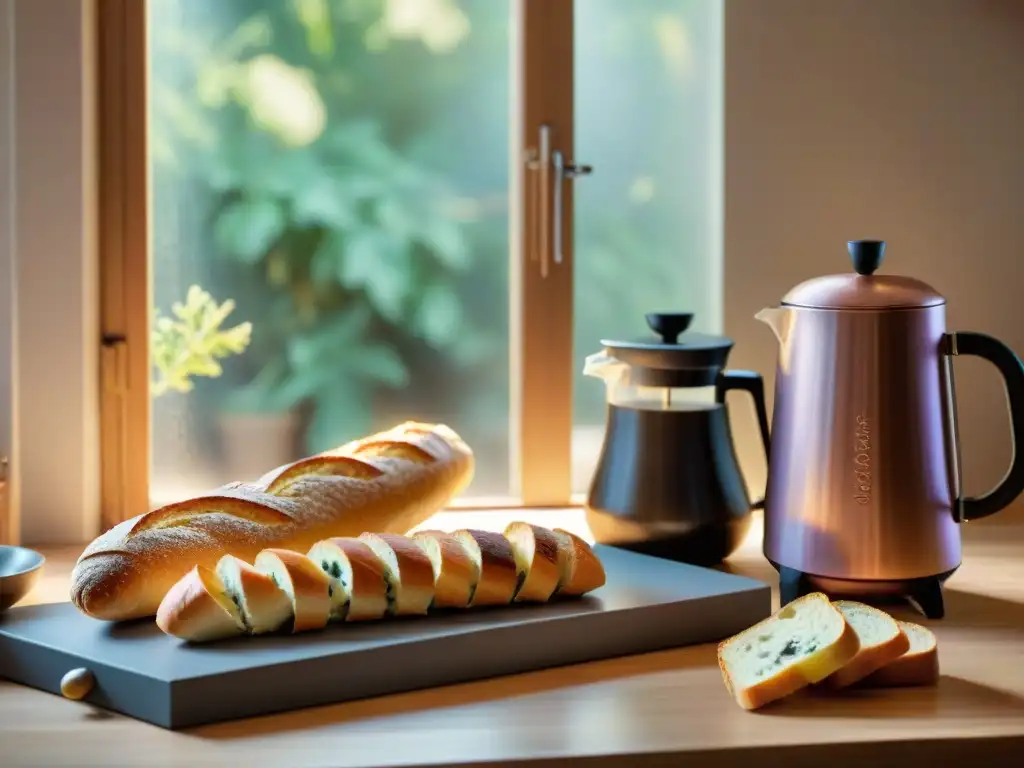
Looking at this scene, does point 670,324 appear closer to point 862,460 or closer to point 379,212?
point 862,460

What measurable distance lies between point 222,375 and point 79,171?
1.04ft

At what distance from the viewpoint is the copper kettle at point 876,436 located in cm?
134

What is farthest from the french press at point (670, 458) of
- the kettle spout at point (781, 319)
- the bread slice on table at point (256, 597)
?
the bread slice on table at point (256, 597)

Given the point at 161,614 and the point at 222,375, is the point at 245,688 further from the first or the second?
the point at 222,375

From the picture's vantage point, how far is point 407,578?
1.23 meters

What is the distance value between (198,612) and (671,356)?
0.62m

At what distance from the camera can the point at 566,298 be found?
1.88 metres

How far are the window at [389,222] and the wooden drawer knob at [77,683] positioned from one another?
0.68 metres

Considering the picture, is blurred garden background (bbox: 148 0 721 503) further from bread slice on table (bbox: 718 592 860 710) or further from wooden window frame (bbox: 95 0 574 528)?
bread slice on table (bbox: 718 592 860 710)

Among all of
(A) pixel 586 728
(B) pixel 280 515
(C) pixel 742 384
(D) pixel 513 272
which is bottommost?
(A) pixel 586 728

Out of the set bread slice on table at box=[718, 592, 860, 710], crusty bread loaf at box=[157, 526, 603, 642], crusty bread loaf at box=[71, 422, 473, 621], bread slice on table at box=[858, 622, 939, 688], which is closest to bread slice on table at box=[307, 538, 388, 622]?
crusty bread loaf at box=[157, 526, 603, 642]

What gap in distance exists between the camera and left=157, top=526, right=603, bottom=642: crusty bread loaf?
1.17 metres

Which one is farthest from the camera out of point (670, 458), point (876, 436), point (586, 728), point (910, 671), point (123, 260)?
point (123, 260)

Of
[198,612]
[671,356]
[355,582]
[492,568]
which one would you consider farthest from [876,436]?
[198,612]
